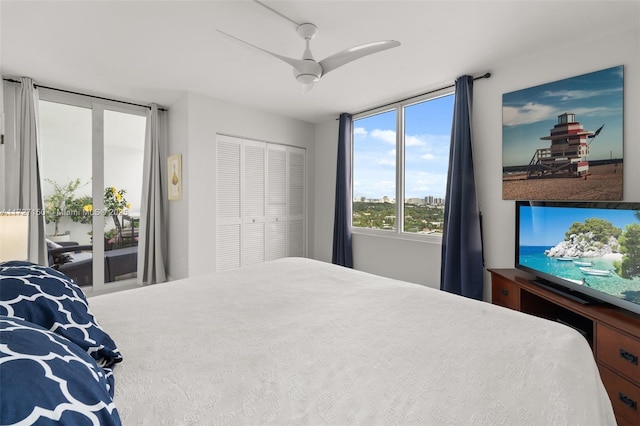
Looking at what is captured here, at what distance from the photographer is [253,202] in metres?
4.38

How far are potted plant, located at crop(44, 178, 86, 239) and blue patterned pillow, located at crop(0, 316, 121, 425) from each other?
12.2ft

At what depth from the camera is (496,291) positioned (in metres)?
2.65

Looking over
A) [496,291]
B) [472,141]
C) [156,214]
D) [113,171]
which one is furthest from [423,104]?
[113,171]

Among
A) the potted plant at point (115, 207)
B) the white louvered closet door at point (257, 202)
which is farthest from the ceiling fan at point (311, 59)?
the potted plant at point (115, 207)

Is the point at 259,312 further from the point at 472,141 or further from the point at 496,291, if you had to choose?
the point at 472,141

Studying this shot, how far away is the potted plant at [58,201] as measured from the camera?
3475 mm

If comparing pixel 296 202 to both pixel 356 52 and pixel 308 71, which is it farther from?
pixel 356 52

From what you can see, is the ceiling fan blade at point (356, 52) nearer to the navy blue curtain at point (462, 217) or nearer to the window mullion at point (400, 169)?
the navy blue curtain at point (462, 217)

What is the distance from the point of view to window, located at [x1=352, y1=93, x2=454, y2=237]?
3.54 m

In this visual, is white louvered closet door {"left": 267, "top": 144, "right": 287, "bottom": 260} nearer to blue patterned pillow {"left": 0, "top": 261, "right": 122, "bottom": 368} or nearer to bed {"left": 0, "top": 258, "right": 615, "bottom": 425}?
bed {"left": 0, "top": 258, "right": 615, "bottom": 425}

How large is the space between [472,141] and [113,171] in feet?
14.4

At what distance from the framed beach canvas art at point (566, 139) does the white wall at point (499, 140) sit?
7cm

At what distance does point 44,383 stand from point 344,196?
4078 millimetres

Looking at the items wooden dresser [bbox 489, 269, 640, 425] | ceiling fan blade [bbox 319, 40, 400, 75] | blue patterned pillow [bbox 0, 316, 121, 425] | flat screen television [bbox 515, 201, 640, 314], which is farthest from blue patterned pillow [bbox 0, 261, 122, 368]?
flat screen television [bbox 515, 201, 640, 314]
